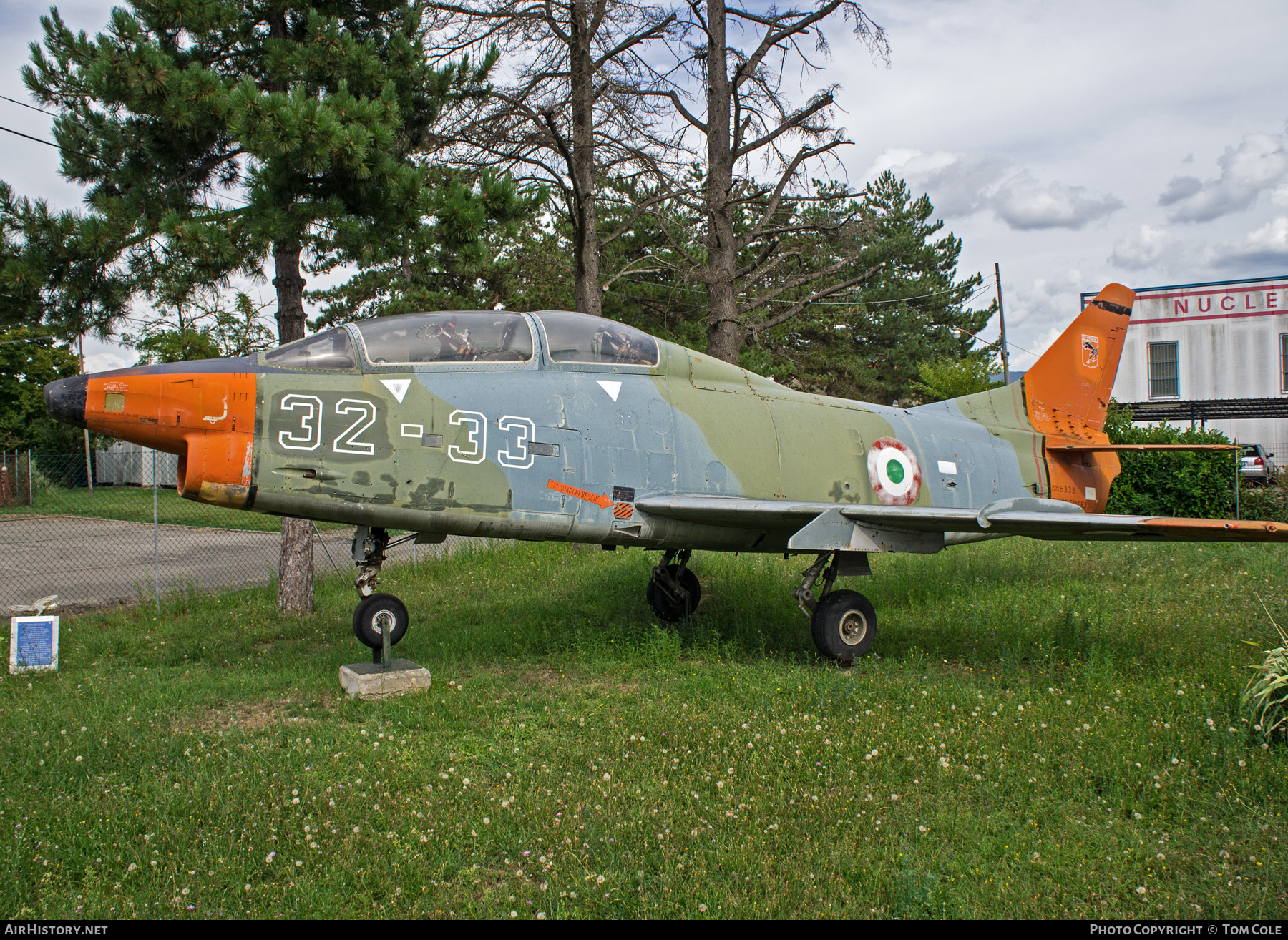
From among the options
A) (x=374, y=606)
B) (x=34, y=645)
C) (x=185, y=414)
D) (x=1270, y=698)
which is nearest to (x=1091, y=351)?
(x=1270, y=698)

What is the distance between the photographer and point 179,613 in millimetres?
10883

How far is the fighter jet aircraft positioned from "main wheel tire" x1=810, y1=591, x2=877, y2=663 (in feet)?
0.06

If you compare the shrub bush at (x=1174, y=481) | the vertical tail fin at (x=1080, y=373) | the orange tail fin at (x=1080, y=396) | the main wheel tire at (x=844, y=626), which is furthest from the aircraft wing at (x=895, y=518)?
the shrub bush at (x=1174, y=481)

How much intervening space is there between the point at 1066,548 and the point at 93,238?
14761 mm

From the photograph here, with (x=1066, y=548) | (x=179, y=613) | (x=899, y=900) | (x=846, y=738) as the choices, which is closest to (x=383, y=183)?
(x=179, y=613)

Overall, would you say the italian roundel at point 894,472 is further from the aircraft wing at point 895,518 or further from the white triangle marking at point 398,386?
the white triangle marking at point 398,386

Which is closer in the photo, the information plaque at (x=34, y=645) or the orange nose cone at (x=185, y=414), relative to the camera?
the orange nose cone at (x=185, y=414)

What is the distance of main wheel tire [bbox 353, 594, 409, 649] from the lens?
6.80m

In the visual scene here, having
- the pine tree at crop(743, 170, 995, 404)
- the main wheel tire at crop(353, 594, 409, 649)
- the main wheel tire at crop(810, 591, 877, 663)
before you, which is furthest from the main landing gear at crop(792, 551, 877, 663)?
the pine tree at crop(743, 170, 995, 404)

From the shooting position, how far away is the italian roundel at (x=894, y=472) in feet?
29.4

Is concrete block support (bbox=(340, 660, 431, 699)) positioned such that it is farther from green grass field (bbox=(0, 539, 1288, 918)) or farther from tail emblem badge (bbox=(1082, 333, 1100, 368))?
tail emblem badge (bbox=(1082, 333, 1100, 368))

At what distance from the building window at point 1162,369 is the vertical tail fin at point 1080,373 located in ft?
82.4

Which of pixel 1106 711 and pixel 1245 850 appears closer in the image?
pixel 1245 850
